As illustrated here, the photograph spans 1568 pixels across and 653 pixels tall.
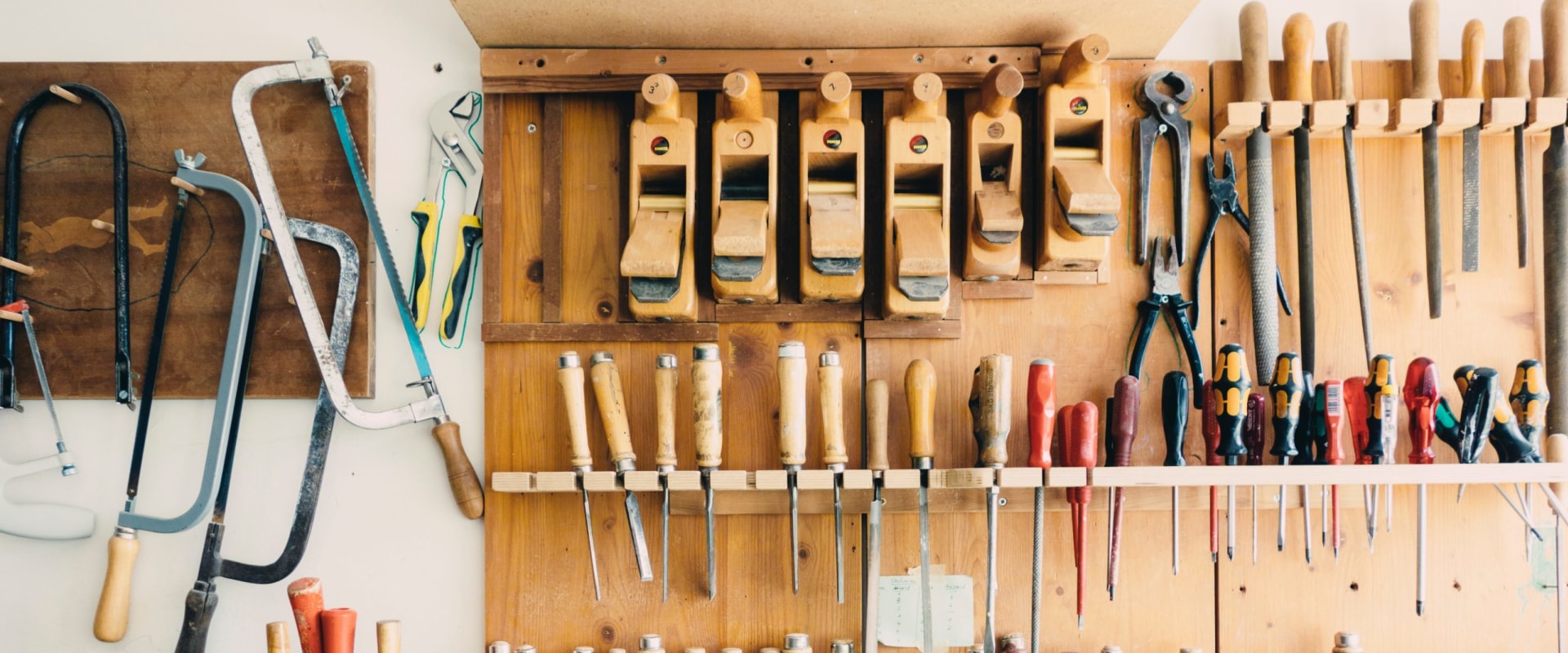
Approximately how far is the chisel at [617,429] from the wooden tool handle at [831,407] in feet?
1.12

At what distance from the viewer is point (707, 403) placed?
160cm

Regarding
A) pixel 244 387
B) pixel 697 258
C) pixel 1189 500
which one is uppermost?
pixel 697 258

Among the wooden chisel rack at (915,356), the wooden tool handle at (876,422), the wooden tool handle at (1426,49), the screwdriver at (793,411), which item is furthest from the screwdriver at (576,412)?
the wooden tool handle at (1426,49)

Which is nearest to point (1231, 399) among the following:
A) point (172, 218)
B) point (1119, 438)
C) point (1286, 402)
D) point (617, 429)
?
point (1286, 402)

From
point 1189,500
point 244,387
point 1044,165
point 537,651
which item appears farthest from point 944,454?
point 244,387

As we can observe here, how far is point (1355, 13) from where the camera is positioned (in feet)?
6.04

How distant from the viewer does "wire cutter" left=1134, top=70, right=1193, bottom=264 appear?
1757 millimetres

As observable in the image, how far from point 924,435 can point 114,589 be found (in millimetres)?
1507

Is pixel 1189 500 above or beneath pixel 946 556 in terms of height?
above

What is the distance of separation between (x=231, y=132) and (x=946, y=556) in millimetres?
1589

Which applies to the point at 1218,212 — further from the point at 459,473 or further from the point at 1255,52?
the point at 459,473

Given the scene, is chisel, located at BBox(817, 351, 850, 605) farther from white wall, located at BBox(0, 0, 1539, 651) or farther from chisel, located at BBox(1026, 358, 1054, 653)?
white wall, located at BBox(0, 0, 1539, 651)

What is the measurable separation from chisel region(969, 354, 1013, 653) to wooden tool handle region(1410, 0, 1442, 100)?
96 cm

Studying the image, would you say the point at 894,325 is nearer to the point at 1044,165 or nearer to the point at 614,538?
the point at 1044,165
